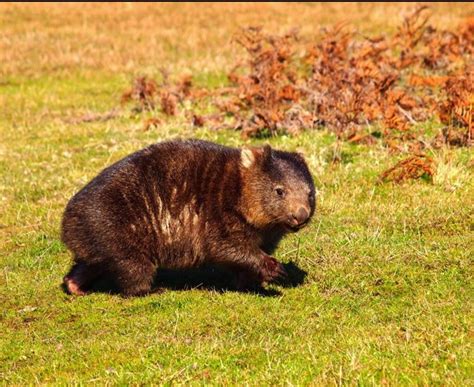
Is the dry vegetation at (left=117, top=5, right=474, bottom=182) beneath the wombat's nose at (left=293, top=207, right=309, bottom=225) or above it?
beneath

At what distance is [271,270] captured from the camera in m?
9.51

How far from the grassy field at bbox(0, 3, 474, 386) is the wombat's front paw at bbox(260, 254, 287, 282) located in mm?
290

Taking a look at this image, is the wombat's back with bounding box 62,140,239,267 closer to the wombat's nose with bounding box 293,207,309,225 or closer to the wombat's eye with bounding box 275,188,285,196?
the wombat's eye with bounding box 275,188,285,196

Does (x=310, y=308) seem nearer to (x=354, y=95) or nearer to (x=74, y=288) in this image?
(x=74, y=288)

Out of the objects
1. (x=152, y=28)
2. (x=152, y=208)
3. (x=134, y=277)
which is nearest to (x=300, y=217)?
(x=152, y=208)

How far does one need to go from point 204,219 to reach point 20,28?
1242 inches

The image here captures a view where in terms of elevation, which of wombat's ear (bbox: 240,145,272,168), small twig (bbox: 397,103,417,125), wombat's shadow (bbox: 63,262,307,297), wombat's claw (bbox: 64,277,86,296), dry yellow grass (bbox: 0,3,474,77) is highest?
wombat's ear (bbox: 240,145,272,168)

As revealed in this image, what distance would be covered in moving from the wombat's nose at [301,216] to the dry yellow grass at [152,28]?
20017mm

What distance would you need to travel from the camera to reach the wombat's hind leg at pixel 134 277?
9.55 meters

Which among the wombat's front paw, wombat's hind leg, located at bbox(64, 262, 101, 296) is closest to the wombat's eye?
the wombat's front paw

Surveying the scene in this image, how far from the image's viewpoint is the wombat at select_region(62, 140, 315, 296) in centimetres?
947

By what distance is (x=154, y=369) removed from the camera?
24.4 feet

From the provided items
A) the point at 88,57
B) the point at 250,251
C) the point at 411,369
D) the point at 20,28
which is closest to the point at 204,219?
the point at 250,251

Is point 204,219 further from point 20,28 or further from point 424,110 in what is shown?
point 20,28
